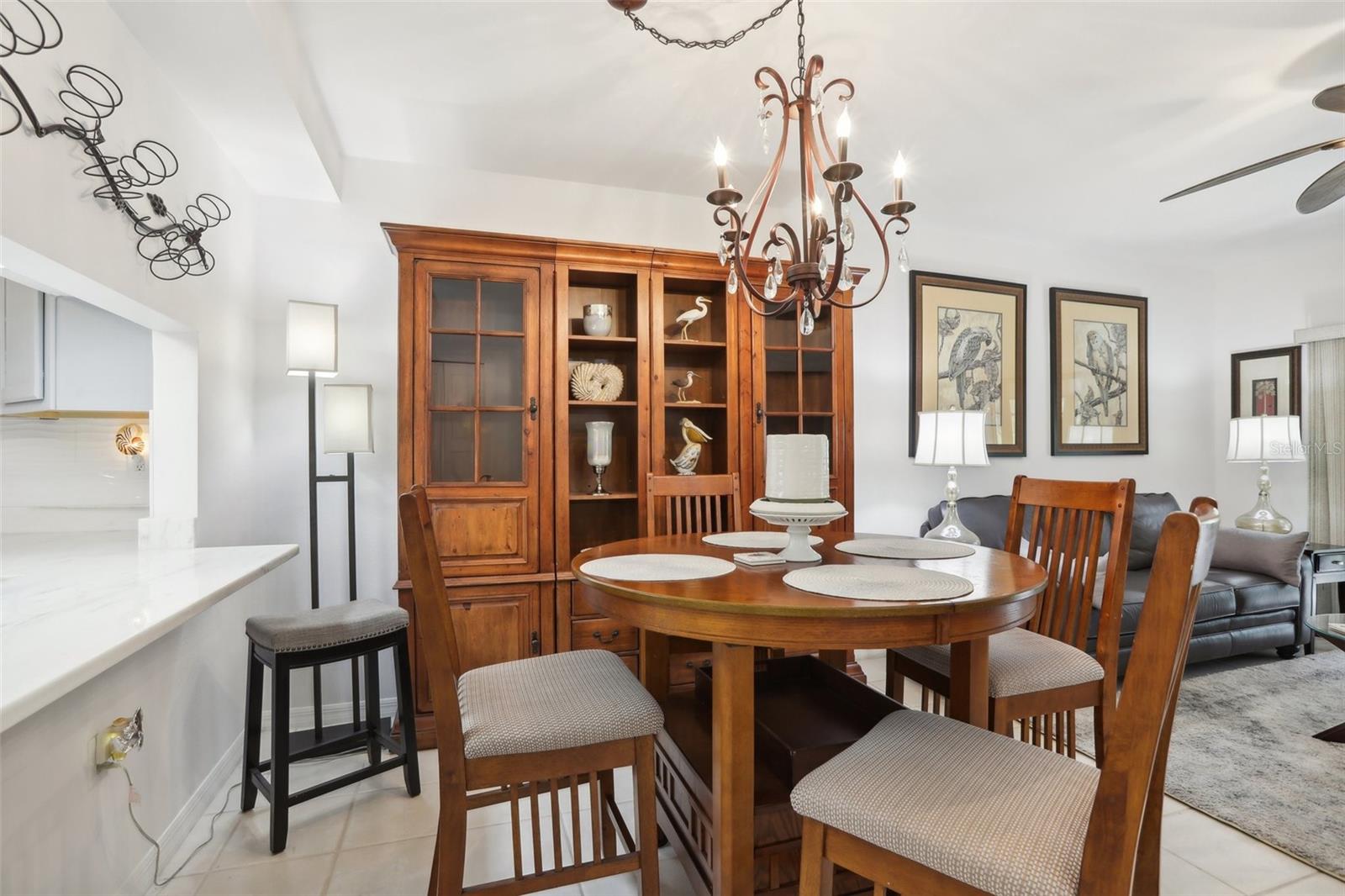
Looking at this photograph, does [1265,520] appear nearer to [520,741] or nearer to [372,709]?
[520,741]

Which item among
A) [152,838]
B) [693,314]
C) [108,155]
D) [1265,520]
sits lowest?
[152,838]

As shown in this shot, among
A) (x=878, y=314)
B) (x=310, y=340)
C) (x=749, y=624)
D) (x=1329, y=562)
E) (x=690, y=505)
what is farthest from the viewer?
(x=878, y=314)

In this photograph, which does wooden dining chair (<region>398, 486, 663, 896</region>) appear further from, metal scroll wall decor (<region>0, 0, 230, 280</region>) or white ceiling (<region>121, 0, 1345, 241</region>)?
white ceiling (<region>121, 0, 1345, 241</region>)

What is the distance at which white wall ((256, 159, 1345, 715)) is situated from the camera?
282 centimetres

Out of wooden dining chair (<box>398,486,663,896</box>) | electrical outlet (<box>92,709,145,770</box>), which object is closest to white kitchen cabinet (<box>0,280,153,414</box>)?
electrical outlet (<box>92,709,145,770</box>)

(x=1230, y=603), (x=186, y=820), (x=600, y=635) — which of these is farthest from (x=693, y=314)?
(x=1230, y=603)

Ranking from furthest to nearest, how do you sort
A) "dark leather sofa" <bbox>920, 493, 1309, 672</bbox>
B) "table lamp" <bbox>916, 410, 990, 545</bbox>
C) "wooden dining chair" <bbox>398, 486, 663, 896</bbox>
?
1. "dark leather sofa" <bbox>920, 493, 1309, 672</bbox>
2. "table lamp" <bbox>916, 410, 990, 545</bbox>
3. "wooden dining chair" <bbox>398, 486, 663, 896</bbox>

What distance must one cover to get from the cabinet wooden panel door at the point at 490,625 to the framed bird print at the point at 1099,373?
351cm

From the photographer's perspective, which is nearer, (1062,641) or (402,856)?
(402,856)

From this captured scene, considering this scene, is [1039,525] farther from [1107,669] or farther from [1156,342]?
[1156,342]

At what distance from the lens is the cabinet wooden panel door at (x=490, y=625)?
8.45ft

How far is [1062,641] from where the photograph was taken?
78.4 inches

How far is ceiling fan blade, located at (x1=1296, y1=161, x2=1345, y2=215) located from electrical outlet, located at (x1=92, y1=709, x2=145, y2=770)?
12.9 ft

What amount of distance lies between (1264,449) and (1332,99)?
8.75ft
